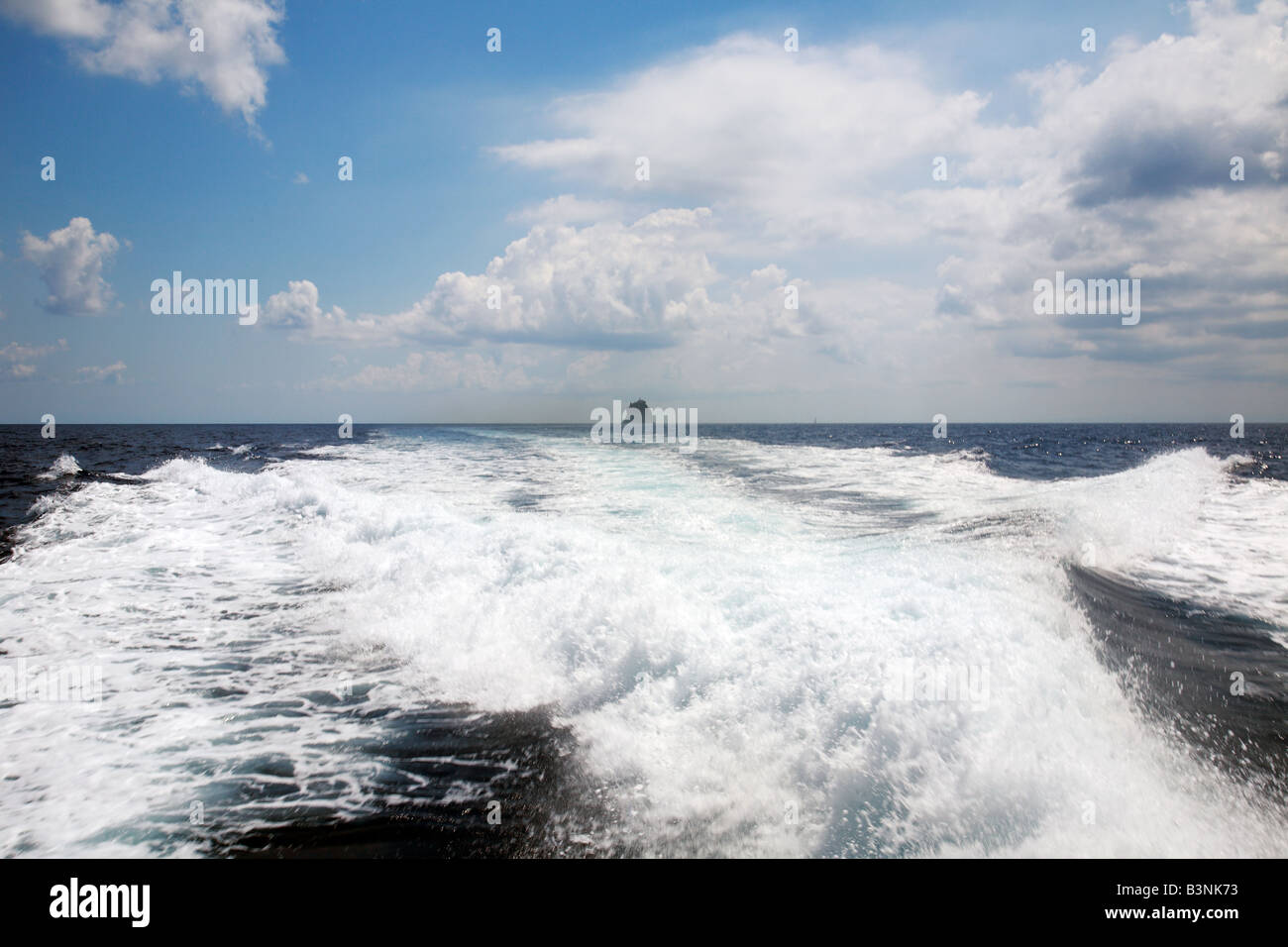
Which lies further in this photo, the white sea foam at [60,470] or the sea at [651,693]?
the white sea foam at [60,470]

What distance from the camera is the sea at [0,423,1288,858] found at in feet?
13.1

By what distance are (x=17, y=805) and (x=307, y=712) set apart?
6.66 feet

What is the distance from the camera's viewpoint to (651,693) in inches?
227

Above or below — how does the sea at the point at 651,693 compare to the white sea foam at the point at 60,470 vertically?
below

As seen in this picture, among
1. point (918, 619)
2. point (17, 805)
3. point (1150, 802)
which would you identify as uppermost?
point (918, 619)

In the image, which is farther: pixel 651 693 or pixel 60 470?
pixel 60 470

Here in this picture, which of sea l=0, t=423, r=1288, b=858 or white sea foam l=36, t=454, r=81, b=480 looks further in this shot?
white sea foam l=36, t=454, r=81, b=480

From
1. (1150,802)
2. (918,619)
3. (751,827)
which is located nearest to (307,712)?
(751,827)

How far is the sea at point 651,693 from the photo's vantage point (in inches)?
157

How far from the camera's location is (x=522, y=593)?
8.49 metres

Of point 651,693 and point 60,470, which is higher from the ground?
point 60,470

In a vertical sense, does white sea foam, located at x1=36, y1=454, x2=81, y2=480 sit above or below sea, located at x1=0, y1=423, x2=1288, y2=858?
above

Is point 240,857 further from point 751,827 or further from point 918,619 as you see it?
point 918,619
